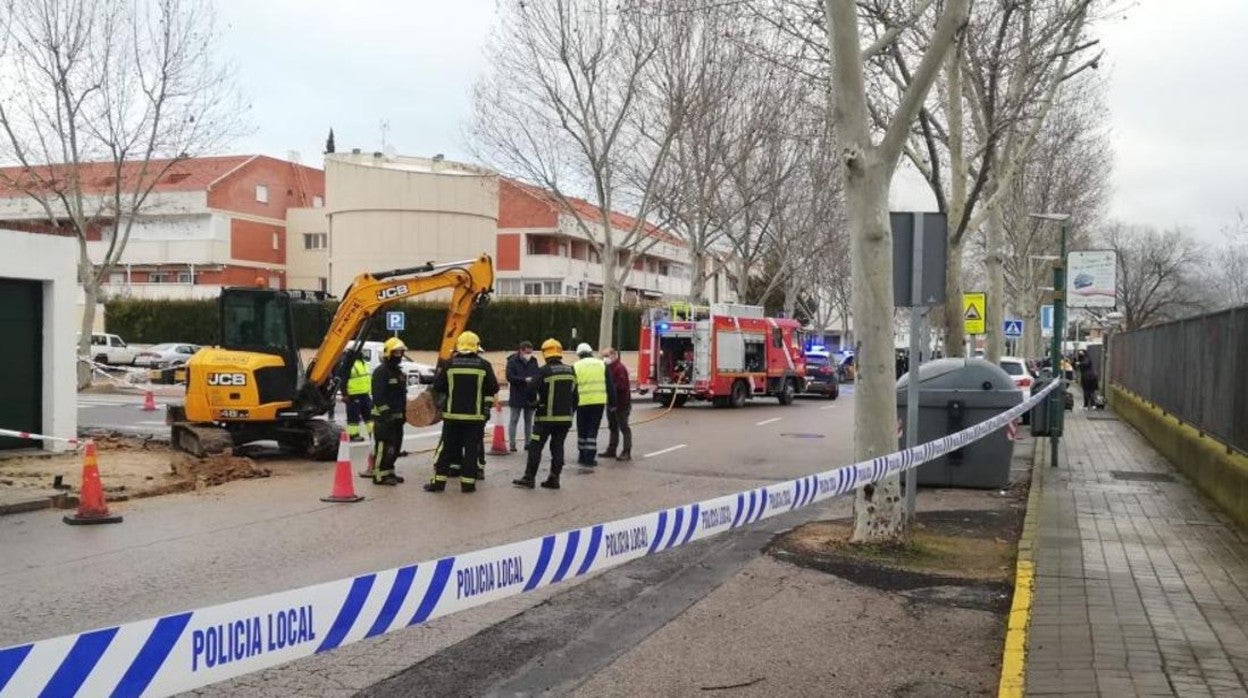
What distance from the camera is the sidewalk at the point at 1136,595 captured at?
5.34 m

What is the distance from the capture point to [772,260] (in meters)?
57.2

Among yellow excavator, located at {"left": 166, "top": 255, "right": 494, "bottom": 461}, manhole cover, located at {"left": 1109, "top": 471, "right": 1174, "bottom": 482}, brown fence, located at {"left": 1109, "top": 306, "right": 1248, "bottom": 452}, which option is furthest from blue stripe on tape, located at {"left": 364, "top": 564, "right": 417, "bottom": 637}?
manhole cover, located at {"left": 1109, "top": 471, "right": 1174, "bottom": 482}

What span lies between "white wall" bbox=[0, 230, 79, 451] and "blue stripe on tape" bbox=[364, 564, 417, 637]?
13.9m

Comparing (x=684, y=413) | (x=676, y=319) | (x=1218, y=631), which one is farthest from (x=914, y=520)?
(x=676, y=319)

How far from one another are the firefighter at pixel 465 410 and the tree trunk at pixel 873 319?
4970mm

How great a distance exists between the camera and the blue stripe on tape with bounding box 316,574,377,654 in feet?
11.8

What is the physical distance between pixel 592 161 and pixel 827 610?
26510mm

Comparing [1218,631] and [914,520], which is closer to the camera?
[1218,631]

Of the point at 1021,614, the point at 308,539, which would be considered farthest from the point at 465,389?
the point at 1021,614

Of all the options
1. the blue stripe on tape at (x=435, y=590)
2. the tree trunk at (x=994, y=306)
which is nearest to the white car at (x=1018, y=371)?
the tree trunk at (x=994, y=306)

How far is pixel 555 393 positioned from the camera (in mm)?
13016

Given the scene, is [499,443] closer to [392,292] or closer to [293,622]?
[392,292]

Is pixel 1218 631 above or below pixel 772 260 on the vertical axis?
below

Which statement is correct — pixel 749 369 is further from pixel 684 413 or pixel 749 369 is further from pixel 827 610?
pixel 827 610
